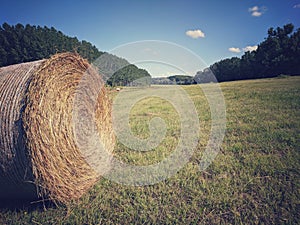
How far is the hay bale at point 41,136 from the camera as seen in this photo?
7.82 feet

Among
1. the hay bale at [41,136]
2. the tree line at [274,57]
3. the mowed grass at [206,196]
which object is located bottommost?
the mowed grass at [206,196]

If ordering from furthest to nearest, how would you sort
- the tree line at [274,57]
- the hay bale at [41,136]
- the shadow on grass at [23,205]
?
the tree line at [274,57] → the shadow on grass at [23,205] → the hay bale at [41,136]

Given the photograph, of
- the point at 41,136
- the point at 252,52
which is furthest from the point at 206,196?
the point at 252,52

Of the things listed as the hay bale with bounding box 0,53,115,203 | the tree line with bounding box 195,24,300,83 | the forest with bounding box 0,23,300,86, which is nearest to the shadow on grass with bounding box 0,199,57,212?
the hay bale with bounding box 0,53,115,203

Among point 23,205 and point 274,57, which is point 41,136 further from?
point 274,57

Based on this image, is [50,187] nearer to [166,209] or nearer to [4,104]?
[4,104]

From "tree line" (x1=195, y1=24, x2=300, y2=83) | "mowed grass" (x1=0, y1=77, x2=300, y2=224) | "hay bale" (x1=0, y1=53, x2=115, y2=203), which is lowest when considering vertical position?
"mowed grass" (x1=0, y1=77, x2=300, y2=224)

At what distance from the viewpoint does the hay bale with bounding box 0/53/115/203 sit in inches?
93.9

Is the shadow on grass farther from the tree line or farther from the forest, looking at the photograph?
the tree line

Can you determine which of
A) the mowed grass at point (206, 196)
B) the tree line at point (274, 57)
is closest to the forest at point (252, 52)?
the tree line at point (274, 57)

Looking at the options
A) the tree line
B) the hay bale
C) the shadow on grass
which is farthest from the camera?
the tree line

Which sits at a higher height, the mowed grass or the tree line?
the tree line

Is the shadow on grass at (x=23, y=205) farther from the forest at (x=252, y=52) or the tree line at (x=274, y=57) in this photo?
the tree line at (x=274, y=57)

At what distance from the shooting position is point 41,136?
8.11 ft
